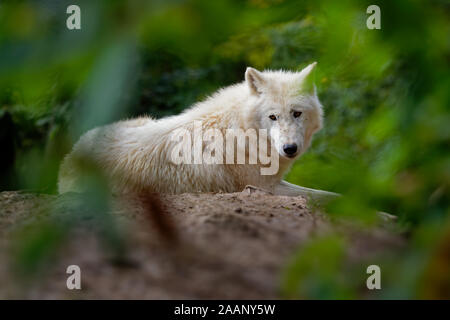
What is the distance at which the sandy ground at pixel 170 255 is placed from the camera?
2.34 feet

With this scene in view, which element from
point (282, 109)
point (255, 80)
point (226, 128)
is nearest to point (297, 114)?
point (282, 109)

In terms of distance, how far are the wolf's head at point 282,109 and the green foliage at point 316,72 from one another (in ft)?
11.6

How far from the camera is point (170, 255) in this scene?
0.87 m

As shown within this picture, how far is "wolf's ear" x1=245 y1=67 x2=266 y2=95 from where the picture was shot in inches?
213

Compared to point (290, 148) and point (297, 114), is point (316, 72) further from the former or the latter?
point (297, 114)

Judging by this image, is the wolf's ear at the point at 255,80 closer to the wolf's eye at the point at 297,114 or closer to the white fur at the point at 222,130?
the white fur at the point at 222,130

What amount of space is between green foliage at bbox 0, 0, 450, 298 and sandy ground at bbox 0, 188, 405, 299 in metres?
0.11

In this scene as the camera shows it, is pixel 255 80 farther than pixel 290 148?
Yes

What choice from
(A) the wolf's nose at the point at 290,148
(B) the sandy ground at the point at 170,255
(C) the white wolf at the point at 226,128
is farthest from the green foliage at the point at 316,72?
(C) the white wolf at the point at 226,128

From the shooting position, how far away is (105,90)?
61 centimetres

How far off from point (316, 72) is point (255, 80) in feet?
13.9

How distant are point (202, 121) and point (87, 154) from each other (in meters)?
4.77
